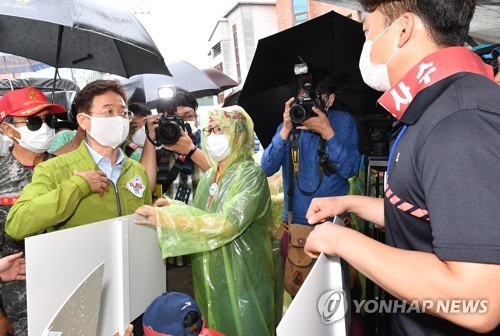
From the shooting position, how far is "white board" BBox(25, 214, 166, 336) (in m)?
1.17

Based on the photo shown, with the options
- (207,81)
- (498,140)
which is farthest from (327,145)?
(207,81)

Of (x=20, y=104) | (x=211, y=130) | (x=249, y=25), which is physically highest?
(x=249, y=25)

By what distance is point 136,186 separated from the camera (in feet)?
6.80

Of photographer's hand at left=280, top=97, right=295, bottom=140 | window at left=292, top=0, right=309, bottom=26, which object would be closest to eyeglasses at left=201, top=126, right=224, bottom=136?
photographer's hand at left=280, top=97, right=295, bottom=140

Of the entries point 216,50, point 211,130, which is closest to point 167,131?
point 211,130

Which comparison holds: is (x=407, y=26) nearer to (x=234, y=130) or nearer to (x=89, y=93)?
(x=234, y=130)

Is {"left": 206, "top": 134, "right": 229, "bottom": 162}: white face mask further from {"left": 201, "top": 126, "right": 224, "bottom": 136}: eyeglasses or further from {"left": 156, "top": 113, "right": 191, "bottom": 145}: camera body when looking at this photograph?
{"left": 156, "top": 113, "right": 191, "bottom": 145}: camera body

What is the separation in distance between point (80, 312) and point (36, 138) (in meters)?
1.54

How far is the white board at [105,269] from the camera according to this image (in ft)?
3.83

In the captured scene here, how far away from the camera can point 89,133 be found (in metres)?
2.03

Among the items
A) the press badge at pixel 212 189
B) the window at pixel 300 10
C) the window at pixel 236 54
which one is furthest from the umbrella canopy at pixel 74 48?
the window at pixel 236 54

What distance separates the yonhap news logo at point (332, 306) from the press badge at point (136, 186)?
1370 mm

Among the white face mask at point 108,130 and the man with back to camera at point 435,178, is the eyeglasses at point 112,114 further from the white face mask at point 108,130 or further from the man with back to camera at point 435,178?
the man with back to camera at point 435,178

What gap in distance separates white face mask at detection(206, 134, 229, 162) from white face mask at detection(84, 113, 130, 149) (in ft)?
1.72
